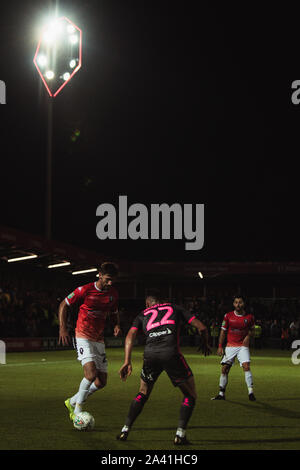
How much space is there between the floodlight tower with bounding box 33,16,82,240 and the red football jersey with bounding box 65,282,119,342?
25.2 metres

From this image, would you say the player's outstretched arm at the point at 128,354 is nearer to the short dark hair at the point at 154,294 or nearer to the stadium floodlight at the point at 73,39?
the short dark hair at the point at 154,294

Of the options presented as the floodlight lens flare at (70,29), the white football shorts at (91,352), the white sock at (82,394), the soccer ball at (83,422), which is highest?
the floodlight lens flare at (70,29)

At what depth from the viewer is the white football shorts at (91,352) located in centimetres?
960

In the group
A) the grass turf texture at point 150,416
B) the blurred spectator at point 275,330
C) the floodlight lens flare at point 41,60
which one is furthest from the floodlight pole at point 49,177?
the grass turf texture at point 150,416

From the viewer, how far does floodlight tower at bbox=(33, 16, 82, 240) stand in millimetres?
35344

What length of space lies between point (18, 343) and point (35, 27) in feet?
59.1

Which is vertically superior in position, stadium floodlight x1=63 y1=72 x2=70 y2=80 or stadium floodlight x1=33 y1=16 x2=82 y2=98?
stadium floodlight x1=33 y1=16 x2=82 y2=98

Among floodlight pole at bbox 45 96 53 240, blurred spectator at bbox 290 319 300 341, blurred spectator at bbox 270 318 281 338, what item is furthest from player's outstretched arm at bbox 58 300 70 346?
blurred spectator at bbox 270 318 281 338

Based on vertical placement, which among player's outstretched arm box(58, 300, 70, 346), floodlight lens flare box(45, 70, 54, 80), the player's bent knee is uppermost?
floodlight lens flare box(45, 70, 54, 80)

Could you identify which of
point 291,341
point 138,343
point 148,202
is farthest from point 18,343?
point 148,202

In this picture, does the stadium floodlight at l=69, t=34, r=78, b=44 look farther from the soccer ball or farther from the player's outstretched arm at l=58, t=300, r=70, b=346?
the soccer ball

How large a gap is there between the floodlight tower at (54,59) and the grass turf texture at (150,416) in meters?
17.8

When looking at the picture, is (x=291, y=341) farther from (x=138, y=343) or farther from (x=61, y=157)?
(x=61, y=157)

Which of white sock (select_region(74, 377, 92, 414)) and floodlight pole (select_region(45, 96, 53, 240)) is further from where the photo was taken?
floodlight pole (select_region(45, 96, 53, 240))
